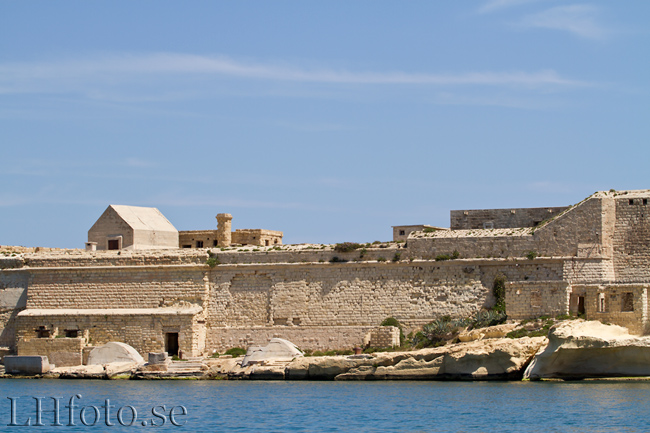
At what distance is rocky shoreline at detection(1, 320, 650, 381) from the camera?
28.6m

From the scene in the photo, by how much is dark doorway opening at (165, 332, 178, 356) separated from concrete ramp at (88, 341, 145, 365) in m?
1.29

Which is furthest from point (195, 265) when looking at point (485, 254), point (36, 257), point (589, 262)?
point (589, 262)

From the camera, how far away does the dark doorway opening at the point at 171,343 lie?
35.7 m

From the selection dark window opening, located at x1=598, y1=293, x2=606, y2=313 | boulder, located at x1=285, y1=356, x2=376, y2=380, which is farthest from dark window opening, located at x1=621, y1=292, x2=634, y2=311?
boulder, located at x1=285, y1=356, x2=376, y2=380

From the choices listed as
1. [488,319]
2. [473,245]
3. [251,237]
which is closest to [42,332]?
[251,237]

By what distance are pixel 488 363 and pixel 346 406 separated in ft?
16.6

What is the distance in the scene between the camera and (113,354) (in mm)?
34438

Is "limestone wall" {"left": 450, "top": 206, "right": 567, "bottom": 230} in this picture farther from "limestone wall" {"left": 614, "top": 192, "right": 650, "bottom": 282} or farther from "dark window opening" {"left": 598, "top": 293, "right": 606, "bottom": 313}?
"dark window opening" {"left": 598, "top": 293, "right": 606, "bottom": 313}

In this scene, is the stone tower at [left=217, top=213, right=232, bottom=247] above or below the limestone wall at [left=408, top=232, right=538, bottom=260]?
above

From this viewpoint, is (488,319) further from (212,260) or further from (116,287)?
(116,287)

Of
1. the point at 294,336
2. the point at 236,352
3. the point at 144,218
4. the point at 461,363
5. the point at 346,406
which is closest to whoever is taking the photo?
the point at 346,406

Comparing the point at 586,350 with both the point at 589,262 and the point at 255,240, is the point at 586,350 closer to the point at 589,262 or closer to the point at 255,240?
the point at 589,262

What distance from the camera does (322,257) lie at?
35.4 m

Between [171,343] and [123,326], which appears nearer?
[123,326]
